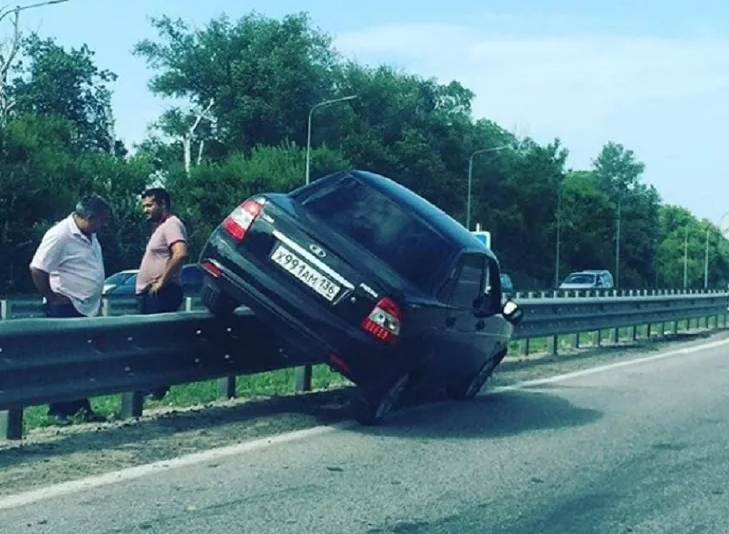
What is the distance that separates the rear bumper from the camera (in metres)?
9.09

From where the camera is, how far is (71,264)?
9.62 metres

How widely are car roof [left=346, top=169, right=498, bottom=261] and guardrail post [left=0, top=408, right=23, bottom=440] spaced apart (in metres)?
3.44

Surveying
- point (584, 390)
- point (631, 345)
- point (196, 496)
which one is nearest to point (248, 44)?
point (631, 345)

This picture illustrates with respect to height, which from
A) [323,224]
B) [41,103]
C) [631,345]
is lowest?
[631,345]

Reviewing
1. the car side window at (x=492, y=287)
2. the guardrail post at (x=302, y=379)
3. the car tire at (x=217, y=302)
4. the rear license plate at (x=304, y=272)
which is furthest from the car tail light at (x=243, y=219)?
the guardrail post at (x=302, y=379)

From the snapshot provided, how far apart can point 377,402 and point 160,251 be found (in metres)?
2.43

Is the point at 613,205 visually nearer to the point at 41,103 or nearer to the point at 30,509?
the point at 41,103

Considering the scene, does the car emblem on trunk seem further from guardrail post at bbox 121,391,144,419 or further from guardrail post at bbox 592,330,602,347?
guardrail post at bbox 592,330,602,347

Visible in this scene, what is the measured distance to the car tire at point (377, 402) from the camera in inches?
372

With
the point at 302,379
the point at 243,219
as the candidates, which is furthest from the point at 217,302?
the point at 302,379

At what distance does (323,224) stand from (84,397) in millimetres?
2216

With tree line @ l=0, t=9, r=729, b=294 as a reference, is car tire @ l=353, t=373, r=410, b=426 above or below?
below

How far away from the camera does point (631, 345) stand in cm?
2212

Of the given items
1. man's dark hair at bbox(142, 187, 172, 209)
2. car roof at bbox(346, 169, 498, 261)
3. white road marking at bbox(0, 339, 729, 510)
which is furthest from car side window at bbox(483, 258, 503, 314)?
man's dark hair at bbox(142, 187, 172, 209)
